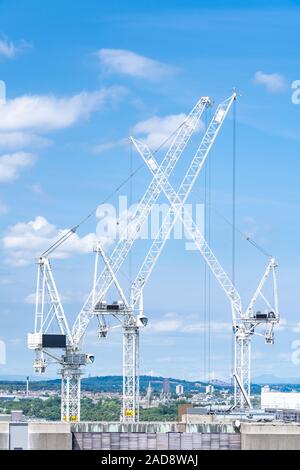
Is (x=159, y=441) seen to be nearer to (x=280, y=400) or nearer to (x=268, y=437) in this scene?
(x=268, y=437)

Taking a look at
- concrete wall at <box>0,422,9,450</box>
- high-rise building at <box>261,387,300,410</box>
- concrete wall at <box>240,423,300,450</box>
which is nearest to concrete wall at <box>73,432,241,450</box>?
concrete wall at <box>240,423,300,450</box>

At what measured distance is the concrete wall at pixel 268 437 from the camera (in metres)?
66.4

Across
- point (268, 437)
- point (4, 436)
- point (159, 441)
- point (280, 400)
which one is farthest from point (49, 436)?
point (280, 400)

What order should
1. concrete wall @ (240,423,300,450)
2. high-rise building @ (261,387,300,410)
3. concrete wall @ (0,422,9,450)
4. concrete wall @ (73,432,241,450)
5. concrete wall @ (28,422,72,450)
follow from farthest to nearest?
high-rise building @ (261,387,300,410)
concrete wall @ (0,422,9,450)
concrete wall @ (28,422,72,450)
concrete wall @ (240,423,300,450)
concrete wall @ (73,432,241,450)

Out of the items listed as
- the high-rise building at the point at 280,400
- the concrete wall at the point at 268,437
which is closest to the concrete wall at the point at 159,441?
the concrete wall at the point at 268,437

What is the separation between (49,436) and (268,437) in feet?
39.5

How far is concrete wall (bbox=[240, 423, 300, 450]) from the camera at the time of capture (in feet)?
218

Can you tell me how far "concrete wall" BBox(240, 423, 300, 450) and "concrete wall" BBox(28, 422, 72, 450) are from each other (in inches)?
379

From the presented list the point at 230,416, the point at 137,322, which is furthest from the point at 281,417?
the point at 137,322

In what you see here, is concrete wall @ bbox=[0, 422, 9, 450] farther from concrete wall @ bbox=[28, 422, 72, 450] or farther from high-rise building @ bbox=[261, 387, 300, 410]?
high-rise building @ bbox=[261, 387, 300, 410]

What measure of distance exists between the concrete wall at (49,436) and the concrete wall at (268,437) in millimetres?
9624

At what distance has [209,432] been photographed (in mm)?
68438

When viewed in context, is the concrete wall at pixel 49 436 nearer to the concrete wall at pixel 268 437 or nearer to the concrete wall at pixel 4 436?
the concrete wall at pixel 4 436

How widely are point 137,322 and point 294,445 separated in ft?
275
